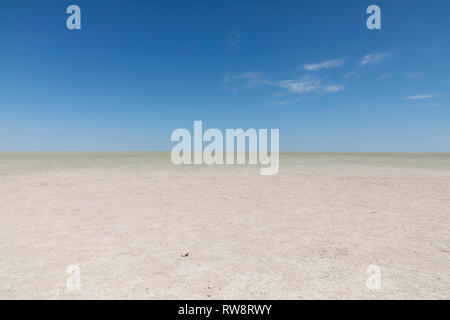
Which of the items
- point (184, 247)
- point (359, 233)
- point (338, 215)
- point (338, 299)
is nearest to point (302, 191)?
point (338, 215)

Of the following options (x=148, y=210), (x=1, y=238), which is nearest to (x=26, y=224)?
(x=1, y=238)

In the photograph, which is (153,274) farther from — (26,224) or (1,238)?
(26,224)

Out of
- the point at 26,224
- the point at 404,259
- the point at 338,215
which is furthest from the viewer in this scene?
the point at 338,215

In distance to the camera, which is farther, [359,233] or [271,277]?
[359,233]

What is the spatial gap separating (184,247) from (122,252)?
1.13 m

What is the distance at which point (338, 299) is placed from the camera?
3.09 metres

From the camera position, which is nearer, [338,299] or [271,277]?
[338,299]

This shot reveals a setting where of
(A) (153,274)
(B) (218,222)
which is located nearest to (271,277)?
(A) (153,274)

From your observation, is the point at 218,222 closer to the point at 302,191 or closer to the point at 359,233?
the point at 359,233

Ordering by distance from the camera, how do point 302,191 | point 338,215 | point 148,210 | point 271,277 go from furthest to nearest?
1. point 302,191
2. point 148,210
3. point 338,215
4. point 271,277
